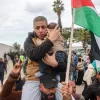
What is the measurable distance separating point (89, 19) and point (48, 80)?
864 mm

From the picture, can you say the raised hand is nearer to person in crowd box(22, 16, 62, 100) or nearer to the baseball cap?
person in crowd box(22, 16, 62, 100)

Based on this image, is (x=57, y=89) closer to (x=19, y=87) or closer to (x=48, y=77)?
(x=48, y=77)

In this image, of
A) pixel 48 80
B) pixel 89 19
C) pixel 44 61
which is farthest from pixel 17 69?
pixel 89 19

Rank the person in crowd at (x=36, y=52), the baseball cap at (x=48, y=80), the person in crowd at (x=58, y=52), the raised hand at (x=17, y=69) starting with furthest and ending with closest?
1. the raised hand at (x=17, y=69)
2. the baseball cap at (x=48, y=80)
3. the person in crowd at (x=58, y=52)
4. the person in crowd at (x=36, y=52)

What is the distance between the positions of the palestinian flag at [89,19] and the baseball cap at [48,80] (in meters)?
0.60

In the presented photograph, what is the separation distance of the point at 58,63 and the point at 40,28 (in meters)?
0.44

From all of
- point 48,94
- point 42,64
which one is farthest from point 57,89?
point 42,64

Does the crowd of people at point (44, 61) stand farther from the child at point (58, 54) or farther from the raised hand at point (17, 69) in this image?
the raised hand at point (17, 69)

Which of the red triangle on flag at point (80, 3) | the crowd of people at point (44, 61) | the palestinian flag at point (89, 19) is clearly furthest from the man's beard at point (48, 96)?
the red triangle on flag at point (80, 3)

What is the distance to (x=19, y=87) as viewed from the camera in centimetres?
704

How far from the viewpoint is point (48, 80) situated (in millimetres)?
4301

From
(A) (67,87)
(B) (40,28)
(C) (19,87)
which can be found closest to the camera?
(A) (67,87)

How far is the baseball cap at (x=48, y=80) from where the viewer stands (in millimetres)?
4266

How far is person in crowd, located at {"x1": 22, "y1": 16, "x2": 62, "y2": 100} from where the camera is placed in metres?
3.98
